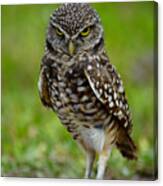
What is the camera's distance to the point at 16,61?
7.77ft

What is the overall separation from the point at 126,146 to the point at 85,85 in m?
0.24

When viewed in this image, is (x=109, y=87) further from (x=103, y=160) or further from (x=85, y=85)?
(x=103, y=160)

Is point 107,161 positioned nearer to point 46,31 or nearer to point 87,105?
point 87,105

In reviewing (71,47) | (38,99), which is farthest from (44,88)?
(71,47)

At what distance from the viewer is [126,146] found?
2289 mm

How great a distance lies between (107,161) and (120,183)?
8 centimetres

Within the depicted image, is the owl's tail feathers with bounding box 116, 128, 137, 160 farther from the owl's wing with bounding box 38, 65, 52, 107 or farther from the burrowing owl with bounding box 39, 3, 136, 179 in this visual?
the owl's wing with bounding box 38, 65, 52, 107

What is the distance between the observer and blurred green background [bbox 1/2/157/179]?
2.27m

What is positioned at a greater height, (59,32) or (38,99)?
(59,32)

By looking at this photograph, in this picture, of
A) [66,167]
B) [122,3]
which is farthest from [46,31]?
[66,167]

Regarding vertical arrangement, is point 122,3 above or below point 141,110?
above

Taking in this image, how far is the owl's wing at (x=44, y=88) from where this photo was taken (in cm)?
230

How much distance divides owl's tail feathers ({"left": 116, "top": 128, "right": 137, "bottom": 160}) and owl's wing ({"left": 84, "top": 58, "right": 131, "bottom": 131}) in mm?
37

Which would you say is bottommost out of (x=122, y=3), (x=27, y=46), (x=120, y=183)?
(x=120, y=183)
